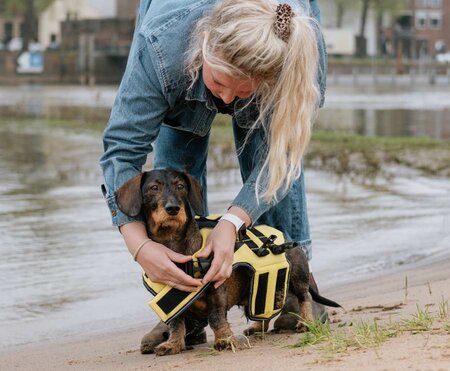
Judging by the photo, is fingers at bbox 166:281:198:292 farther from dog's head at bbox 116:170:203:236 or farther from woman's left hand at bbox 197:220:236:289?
dog's head at bbox 116:170:203:236

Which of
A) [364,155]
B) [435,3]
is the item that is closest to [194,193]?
[364,155]

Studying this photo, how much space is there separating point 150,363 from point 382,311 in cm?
128

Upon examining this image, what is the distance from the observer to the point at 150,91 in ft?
15.2

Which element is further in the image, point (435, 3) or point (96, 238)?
point (435, 3)

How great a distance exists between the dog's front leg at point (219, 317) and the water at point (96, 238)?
1277mm

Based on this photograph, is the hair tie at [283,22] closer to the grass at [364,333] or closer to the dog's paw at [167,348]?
the grass at [364,333]

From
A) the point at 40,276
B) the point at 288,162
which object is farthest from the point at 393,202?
the point at 288,162

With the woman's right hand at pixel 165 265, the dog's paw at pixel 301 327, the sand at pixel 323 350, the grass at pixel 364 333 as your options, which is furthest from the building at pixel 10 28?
the grass at pixel 364 333

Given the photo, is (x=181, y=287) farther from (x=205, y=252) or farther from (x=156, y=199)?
(x=156, y=199)

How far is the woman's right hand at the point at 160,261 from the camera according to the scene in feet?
15.2

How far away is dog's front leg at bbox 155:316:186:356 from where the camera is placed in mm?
4863

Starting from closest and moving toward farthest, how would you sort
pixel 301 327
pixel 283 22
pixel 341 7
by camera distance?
pixel 283 22, pixel 301 327, pixel 341 7

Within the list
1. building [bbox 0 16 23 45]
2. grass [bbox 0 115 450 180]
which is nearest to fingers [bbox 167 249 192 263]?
grass [bbox 0 115 450 180]

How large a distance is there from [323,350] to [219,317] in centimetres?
67
